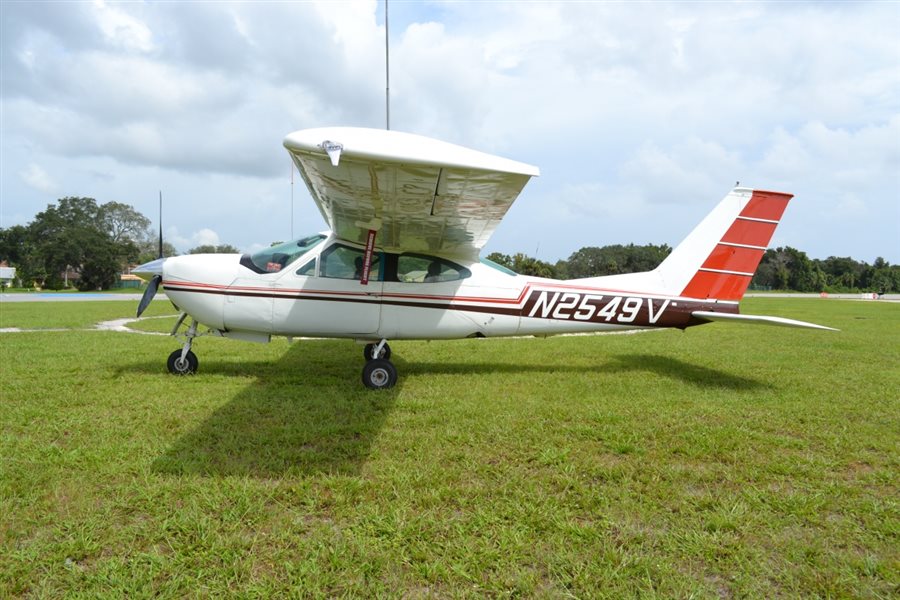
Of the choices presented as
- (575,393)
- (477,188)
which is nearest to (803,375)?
(575,393)

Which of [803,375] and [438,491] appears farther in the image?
[803,375]

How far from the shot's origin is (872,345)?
32.6 feet

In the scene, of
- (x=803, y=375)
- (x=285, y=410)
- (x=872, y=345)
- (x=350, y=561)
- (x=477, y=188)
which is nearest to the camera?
(x=350, y=561)

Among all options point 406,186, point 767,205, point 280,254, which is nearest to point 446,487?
point 406,186

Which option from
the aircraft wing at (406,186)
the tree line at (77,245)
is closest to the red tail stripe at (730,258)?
the aircraft wing at (406,186)

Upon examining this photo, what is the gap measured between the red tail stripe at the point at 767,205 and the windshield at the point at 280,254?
5.89 m

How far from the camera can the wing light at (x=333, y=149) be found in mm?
3133

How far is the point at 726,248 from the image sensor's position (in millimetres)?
7035

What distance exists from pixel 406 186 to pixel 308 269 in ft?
8.21

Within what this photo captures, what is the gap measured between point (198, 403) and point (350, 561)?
3.36 metres

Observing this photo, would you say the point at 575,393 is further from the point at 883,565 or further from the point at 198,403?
the point at 198,403

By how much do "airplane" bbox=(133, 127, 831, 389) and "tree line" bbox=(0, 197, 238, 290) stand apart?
2410 inches

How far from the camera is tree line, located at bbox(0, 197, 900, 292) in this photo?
56.0 m

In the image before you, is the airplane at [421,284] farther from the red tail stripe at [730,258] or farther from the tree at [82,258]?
the tree at [82,258]
